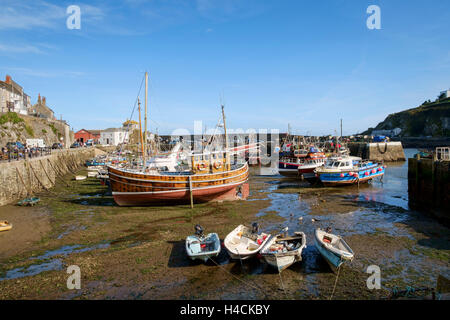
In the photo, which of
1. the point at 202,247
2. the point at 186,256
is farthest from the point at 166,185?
the point at 202,247

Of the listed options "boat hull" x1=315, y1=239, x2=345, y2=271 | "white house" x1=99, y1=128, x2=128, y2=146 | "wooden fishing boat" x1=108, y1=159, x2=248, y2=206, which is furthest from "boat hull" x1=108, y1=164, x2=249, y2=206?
"white house" x1=99, y1=128, x2=128, y2=146

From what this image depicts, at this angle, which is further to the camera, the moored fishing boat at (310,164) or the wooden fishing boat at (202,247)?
the moored fishing boat at (310,164)

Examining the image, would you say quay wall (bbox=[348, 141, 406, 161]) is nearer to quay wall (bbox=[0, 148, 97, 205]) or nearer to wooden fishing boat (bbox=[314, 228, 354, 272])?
wooden fishing boat (bbox=[314, 228, 354, 272])

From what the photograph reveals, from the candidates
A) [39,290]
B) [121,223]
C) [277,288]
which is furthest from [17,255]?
[277,288]

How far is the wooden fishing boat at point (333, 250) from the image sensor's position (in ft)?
39.0

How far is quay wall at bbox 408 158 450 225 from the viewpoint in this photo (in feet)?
66.8

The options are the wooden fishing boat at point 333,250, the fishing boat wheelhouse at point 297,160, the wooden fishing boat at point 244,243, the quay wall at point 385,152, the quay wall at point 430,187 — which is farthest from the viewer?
the quay wall at point 385,152

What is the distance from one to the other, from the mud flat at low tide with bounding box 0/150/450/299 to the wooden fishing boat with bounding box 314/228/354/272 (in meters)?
0.55

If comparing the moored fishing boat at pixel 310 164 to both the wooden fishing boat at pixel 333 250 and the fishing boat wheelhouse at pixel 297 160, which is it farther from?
the wooden fishing boat at pixel 333 250

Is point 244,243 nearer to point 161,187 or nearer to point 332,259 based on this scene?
point 332,259

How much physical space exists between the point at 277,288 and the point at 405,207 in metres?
19.2

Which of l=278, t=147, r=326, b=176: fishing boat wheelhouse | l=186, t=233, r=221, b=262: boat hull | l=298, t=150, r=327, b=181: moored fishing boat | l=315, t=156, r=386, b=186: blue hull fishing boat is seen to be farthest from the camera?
l=278, t=147, r=326, b=176: fishing boat wheelhouse

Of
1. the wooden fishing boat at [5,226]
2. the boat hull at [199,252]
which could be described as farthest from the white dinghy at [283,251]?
the wooden fishing boat at [5,226]

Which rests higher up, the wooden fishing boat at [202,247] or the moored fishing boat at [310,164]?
the moored fishing boat at [310,164]
